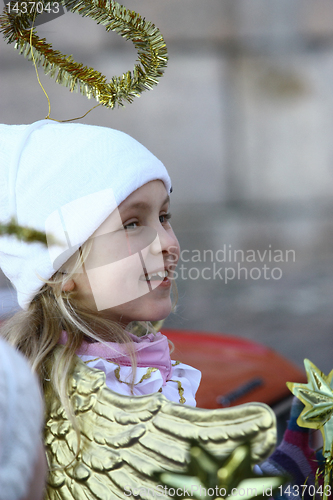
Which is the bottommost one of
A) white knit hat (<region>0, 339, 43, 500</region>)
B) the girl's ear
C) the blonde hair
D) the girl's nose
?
the blonde hair

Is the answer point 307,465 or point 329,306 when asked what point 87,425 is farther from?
point 329,306

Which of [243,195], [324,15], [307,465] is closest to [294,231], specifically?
[243,195]

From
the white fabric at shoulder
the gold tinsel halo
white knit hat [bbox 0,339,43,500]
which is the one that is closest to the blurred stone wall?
the gold tinsel halo

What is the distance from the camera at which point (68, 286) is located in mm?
756

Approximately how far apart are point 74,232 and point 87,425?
0.27 metres

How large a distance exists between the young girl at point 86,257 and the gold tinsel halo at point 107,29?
73 mm

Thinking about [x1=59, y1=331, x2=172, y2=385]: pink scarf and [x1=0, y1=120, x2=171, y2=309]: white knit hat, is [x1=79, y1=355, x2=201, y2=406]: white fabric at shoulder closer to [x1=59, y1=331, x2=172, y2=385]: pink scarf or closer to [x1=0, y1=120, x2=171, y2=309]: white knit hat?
[x1=59, y1=331, x2=172, y2=385]: pink scarf

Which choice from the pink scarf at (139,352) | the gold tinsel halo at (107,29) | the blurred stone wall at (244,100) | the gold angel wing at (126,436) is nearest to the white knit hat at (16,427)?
→ the gold angel wing at (126,436)

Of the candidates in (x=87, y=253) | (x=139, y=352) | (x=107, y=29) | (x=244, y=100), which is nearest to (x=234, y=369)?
(x=139, y=352)

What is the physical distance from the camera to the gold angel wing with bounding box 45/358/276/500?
20.6 inches

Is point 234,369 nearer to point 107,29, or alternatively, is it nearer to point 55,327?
point 55,327

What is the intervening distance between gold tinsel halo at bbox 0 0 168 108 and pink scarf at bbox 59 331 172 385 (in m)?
0.37

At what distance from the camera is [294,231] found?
363 cm

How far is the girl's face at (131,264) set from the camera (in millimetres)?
730
